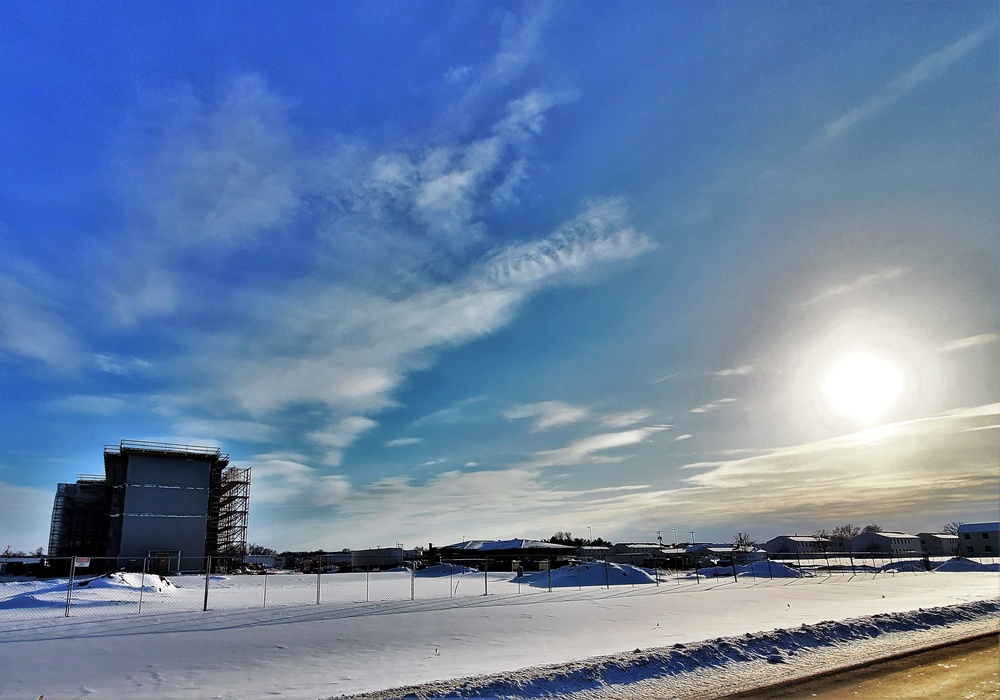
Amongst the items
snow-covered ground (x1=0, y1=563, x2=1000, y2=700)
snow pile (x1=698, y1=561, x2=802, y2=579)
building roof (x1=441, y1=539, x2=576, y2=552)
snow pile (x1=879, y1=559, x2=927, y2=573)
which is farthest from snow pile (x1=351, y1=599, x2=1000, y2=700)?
building roof (x1=441, y1=539, x2=576, y2=552)

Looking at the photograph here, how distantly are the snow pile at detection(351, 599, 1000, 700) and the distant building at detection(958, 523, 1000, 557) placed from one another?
388 ft

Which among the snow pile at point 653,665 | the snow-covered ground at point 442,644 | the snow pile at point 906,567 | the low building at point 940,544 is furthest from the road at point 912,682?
the low building at point 940,544

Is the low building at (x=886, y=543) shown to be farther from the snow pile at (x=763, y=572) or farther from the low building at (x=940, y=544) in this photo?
the snow pile at (x=763, y=572)

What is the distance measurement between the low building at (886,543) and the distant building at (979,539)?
7.18 metres

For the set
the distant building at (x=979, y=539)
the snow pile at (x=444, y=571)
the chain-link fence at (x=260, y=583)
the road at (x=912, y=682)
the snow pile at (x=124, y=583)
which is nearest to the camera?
the road at (x=912, y=682)

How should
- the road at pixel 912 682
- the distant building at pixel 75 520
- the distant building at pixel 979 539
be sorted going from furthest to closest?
the distant building at pixel 979 539 < the distant building at pixel 75 520 < the road at pixel 912 682

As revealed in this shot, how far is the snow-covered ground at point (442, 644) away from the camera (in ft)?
32.6

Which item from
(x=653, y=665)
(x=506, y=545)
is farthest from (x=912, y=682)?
(x=506, y=545)

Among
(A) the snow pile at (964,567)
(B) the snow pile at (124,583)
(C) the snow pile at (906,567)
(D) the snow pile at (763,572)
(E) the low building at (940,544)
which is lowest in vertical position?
(E) the low building at (940,544)

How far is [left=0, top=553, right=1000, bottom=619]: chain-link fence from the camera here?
2312 cm

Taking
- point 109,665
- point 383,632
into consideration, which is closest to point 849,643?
point 383,632

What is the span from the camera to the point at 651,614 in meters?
20.4

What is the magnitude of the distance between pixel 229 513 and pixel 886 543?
374 ft

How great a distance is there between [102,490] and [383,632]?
2726 inches
